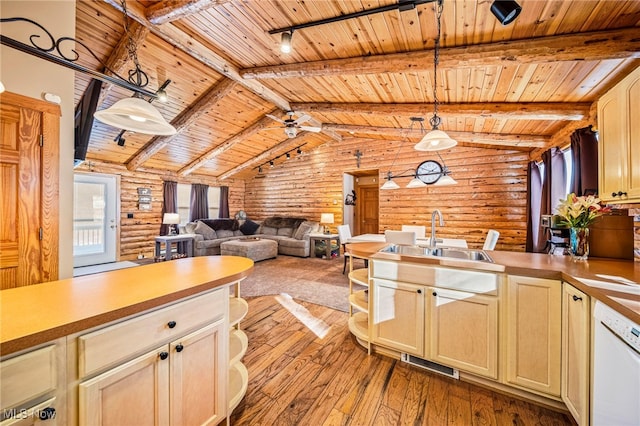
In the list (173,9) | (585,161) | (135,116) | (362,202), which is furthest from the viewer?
(362,202)

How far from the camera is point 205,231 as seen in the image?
22.4 ft

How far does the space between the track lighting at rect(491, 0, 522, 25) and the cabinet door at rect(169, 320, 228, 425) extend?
105 inches

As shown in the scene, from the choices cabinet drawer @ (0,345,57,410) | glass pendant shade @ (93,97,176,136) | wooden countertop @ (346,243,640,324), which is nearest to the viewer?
cabinet drawer @ (0,345,57,410)

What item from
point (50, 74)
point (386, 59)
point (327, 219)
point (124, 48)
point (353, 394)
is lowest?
point (353, 394)

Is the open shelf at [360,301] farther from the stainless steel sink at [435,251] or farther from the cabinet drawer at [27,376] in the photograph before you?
the cabinet drawer at [27,376]

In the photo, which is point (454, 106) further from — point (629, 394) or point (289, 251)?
point (289, 251)

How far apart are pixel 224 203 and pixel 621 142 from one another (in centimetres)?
877

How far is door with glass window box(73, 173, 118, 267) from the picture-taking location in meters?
5.49

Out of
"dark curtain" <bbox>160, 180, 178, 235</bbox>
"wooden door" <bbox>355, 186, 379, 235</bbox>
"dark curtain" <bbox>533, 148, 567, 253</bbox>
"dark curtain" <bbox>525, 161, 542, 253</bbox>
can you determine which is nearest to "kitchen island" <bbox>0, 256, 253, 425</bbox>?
"dark curtain" <bbox>533, 148, 567, 253</bbox>

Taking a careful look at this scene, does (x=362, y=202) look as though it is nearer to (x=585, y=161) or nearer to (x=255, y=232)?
(x=255, y=232)

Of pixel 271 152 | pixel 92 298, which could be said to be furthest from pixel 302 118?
pixel 92 298

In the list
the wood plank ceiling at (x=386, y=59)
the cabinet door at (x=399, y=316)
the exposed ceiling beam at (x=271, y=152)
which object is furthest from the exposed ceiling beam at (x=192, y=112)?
the cabinet door at (x=399, y=316)

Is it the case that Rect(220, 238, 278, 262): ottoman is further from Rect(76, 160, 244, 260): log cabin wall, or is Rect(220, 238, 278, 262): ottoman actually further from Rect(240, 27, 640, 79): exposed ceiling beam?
Rect(240, 27, 640, 79): exposed ceiling beam

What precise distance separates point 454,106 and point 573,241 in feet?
7.73
